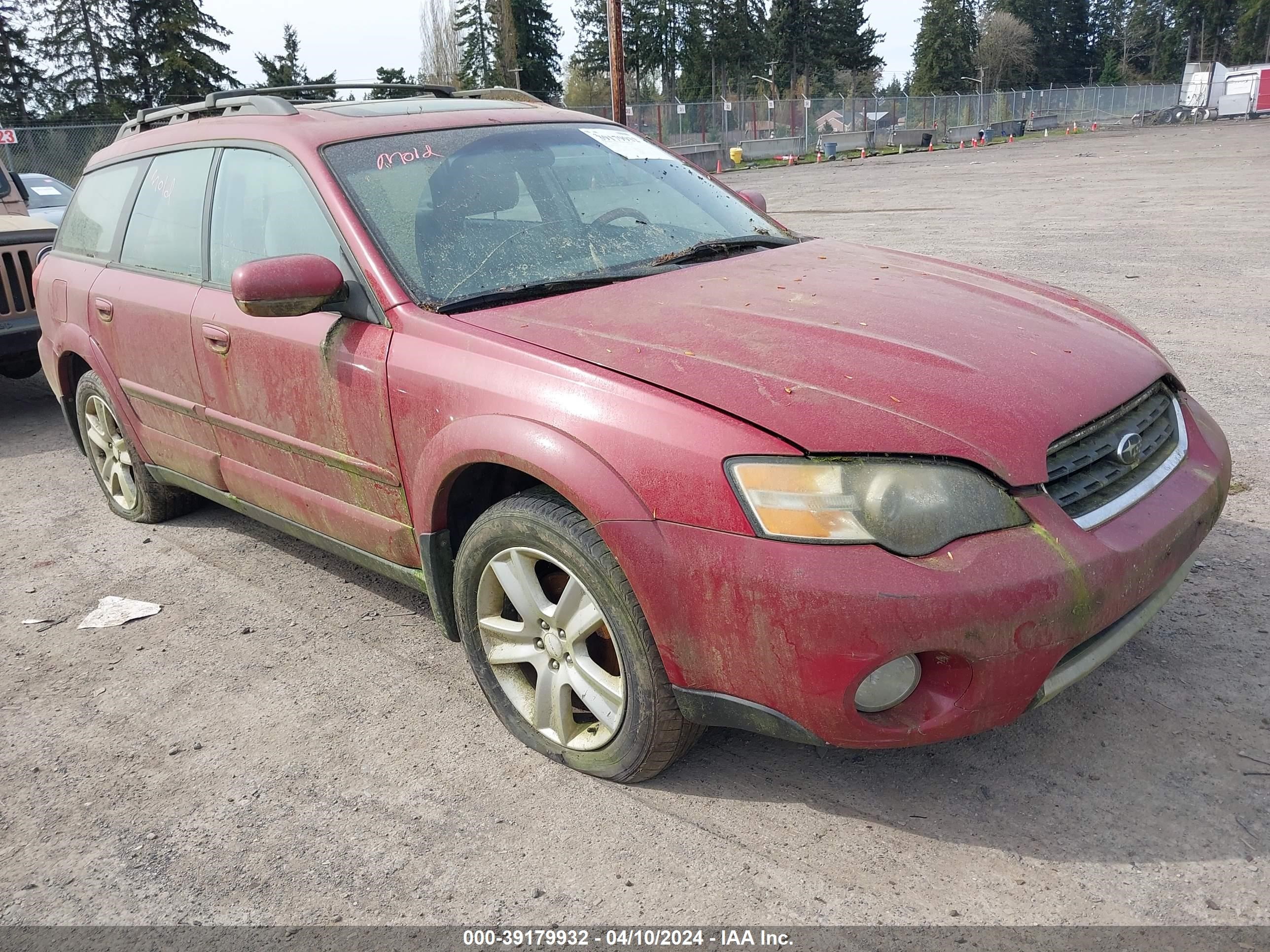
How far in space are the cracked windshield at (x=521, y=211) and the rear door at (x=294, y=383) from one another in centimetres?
20

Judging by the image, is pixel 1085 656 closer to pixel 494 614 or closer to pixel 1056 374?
pixel 1056 374

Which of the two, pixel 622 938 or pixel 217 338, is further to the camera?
pixel 217 338

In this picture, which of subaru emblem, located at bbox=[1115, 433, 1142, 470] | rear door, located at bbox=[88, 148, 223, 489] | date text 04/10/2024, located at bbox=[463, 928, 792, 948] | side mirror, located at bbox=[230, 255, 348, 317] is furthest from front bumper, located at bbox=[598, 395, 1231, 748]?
rear door, located at bbox=[88, 148, 223, 489]

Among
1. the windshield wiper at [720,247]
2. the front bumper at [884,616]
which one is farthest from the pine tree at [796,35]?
the front bumper at [884,616]

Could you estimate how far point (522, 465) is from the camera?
258cm

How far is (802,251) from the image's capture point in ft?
11.9

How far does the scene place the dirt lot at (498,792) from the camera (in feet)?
7.56

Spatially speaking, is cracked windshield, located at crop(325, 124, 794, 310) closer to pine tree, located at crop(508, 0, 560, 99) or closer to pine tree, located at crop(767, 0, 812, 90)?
pine tree, located at crop(508, 0, 560, 99)

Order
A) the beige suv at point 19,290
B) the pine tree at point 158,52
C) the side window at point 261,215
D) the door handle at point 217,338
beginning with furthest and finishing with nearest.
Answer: the pine tree at point 158,52 → the beige suv at point 19,290 → the door handle at point 217,338 → the side window at point 261,215

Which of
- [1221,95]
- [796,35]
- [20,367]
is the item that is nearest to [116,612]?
[20,367]

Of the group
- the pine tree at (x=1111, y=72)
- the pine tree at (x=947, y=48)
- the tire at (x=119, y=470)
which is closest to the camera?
the tire at (x=119, y=470)

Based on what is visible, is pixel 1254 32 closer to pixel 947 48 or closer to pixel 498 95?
pixel 947 48

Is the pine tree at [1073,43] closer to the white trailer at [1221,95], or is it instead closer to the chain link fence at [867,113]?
the chain link fence at [867,113]

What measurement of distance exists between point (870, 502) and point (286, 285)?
1.77 meters
